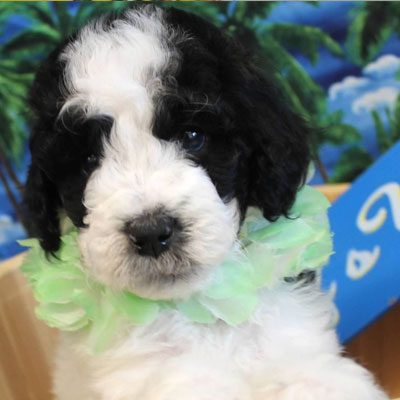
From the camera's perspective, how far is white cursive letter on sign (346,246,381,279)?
7.32 ft

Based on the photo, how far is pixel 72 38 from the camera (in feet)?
4.98

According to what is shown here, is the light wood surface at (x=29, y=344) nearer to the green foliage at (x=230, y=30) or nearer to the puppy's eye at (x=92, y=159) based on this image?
the green foliage at (x=230, y=30)

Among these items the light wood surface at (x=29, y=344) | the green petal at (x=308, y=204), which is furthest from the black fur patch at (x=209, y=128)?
the light wood surface at (x=29, y=344)

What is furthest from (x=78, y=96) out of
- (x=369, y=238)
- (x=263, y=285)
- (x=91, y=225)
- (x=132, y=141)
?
(x=369, y=238)

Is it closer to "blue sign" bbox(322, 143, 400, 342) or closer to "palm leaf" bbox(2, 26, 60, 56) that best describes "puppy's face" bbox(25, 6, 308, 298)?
"blue sign" bbox(322, 143, 400, 342)

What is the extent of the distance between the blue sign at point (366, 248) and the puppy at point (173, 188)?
57cm

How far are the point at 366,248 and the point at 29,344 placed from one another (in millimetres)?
1622

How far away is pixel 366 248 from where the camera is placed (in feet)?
7.59

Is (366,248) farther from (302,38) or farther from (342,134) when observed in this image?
(302,38)

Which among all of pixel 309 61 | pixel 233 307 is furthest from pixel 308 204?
pixel 309 61

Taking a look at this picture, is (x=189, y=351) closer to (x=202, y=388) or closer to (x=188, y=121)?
(x=202, y=388)

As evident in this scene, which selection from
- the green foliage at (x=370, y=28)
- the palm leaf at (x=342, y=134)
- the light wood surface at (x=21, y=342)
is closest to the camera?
the light wood surface at (x=21, y=342)

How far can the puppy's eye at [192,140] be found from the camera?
1.37 metres

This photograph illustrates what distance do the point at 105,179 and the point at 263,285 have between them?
0.53 meters
